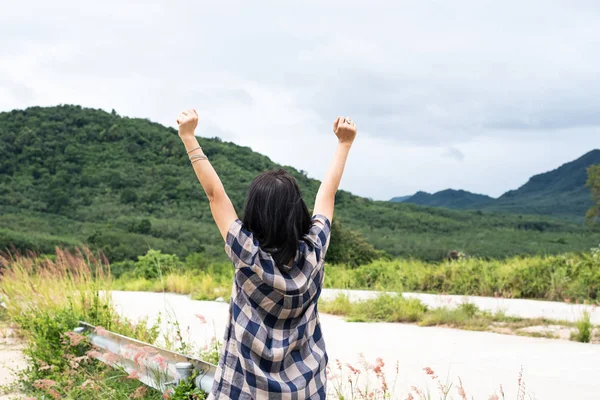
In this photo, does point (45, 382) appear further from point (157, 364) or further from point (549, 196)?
point (549, 196)

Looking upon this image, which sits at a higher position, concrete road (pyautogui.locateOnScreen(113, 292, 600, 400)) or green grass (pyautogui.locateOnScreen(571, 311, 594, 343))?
green grass (pyautogui.locateOnScreen(571, 311, 594, 343))

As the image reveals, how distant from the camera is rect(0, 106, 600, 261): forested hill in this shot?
1745 inches

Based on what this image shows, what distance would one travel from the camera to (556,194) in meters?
127

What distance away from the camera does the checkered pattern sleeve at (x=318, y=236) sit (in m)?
2.57

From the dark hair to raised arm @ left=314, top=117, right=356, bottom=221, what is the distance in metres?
0.33

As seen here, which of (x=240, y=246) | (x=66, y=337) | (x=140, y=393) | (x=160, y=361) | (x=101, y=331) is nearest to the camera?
(x=240, y=246)

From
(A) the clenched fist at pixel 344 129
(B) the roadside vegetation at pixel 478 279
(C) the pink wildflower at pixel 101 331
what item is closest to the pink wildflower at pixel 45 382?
(C) the pink wildflower at pixel 101 331

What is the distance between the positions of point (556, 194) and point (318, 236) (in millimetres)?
135812

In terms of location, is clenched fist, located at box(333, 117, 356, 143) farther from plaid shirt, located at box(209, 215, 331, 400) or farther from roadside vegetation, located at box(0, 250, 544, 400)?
roadside vegetation, located at box(0, 250, 544, 400)

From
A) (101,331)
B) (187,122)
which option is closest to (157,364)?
(101,331)

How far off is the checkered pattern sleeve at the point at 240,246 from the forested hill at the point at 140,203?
36412 mm

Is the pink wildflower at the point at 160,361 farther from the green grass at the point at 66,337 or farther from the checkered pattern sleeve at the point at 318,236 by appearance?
the checkered pattern sleeve at the point at 318,236

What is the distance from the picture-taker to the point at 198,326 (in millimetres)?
8391

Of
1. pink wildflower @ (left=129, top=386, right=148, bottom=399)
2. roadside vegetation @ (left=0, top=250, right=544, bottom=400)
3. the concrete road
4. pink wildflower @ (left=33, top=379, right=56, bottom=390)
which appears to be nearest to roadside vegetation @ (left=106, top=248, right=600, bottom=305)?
roadside vegetation @ (left=0, top=250, right=544, bottom=400)
